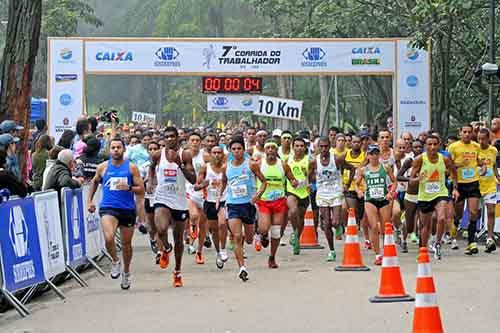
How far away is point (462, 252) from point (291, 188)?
3.00 m

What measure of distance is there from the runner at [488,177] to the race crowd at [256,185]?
16mm

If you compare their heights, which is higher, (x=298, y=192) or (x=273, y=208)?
(x=298, y=192)

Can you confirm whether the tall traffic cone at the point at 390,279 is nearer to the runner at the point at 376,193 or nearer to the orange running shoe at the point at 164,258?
the orange running shoe at the point at 164,258

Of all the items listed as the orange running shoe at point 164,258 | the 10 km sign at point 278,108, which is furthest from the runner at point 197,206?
the 10 km sign at point 278,108

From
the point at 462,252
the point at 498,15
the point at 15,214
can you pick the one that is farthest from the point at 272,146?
the point at 498,15

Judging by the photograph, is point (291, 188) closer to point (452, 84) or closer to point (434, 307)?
point (434, 307)

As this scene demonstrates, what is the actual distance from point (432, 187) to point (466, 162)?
5.13 feet

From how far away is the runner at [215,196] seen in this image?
53.8 feet

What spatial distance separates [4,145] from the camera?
14164mm

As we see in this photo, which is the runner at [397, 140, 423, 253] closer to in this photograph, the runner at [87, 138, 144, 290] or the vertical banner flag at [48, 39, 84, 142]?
the runner at [87, 138, 144, 290]

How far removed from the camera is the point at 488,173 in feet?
59.9


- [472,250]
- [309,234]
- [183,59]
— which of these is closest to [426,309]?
[472,250]

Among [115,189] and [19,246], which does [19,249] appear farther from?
[115,189]

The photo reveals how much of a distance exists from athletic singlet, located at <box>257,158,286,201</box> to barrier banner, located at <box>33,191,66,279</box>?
10.9 ft
